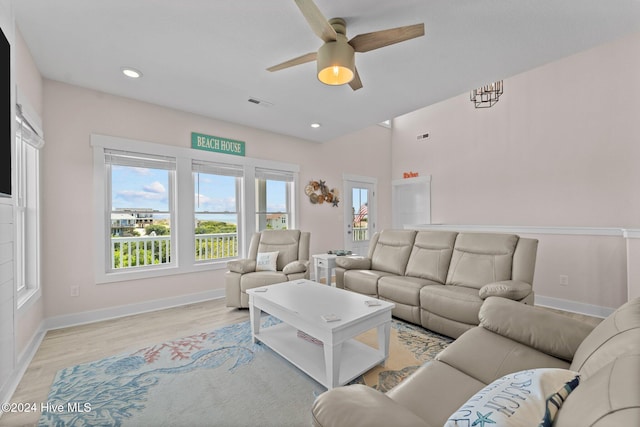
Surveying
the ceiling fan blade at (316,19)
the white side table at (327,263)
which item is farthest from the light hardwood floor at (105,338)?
the ceiling fan blade at (316,19)

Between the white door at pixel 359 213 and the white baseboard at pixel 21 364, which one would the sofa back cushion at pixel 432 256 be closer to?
the white door at pixel 359 213

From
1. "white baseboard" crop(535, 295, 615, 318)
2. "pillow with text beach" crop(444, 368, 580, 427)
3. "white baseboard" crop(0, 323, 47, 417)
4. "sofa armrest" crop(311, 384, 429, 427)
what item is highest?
"pillow with text beach" crop(444, 368, 580, 427)

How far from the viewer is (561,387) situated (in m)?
0.79

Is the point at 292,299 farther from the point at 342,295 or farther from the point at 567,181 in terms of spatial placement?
the point at 567,181

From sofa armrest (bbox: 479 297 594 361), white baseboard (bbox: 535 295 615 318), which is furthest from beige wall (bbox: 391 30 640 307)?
sofa armrest (bbox: 479 297 594 361)

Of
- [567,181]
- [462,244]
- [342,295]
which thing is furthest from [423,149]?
[342,295]

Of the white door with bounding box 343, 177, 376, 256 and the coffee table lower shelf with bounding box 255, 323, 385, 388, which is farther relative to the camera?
the white door with bounding box 343, 177, 376, 256

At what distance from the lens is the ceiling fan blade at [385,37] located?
68.2 inches

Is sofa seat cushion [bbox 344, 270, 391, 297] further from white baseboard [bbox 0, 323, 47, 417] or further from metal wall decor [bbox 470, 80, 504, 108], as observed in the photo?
metal wall decor [bbox 470, 80, 504, 108]

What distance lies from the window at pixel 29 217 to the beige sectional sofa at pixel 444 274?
3247 mm

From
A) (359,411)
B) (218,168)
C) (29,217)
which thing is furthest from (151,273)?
(359,411)

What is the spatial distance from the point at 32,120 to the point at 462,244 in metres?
4.37

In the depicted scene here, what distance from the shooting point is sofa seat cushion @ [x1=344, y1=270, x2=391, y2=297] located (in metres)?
3.18

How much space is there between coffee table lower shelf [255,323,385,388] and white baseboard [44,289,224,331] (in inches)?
70.4
